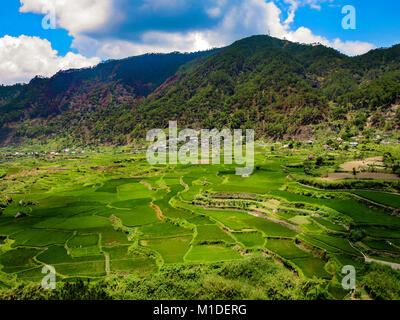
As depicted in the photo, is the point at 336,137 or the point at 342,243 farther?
the point at 336,137

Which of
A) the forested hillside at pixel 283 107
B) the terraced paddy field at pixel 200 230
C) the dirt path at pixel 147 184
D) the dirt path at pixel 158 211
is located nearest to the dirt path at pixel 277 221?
the terraced paddy field at pixel 200 230

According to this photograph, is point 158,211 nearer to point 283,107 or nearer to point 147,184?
point 147,184

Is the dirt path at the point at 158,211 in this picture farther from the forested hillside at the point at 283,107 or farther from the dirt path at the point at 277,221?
the forested hillside at the point at 283,107

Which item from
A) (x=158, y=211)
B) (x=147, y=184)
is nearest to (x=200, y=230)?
(x=158, y=211)

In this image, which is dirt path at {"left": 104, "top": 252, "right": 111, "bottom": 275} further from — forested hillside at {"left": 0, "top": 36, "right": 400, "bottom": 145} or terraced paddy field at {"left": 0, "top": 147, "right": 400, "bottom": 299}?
forested hillside at {"left": 0, "top": 36, "right": 400, "bottom": 145}

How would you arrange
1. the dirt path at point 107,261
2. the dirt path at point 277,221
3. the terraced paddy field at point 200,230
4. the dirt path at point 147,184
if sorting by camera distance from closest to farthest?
the terraced paddy field at point 200,230 → the dirt path at point 107,261 → the dirt path at point 277,221 → the dirt path at point 147,184
